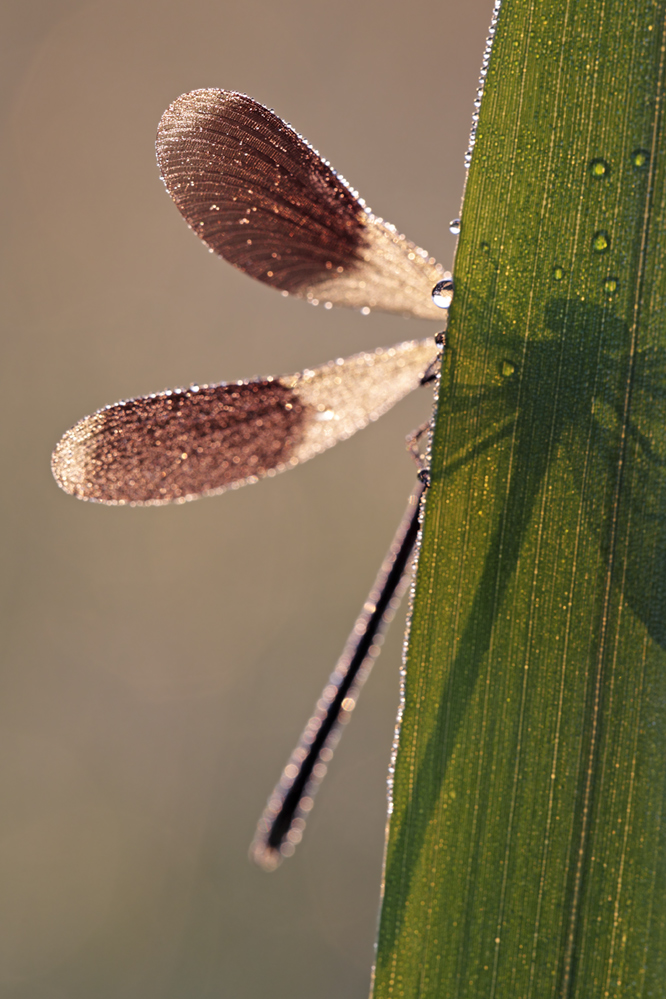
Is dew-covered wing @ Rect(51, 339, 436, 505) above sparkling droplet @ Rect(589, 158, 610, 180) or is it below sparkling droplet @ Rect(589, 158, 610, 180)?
below

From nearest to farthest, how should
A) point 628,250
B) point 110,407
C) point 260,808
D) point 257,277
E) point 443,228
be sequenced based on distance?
1. point 628,250
2. point 110,407
3. point 257,277
4. point 260,808
5. point 443,228

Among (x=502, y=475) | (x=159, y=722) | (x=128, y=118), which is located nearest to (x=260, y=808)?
(x=159, y=722)

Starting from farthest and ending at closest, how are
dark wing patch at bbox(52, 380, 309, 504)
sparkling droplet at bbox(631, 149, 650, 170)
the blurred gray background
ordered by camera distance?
the blurred gray background, dark wing patch at bbox(52, 380, 309, 504), sparkling droplet at bbox(631, 149, 650, 170)

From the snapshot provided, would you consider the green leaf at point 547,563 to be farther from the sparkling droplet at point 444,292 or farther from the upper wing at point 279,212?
the upper wing at point 279,212

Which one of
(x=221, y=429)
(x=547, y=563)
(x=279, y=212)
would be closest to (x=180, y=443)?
(x=221, y=429)

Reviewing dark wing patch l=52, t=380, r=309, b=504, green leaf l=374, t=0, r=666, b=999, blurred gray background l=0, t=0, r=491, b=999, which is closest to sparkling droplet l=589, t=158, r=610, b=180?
green leaf l=374, t=0, r=666, b=999

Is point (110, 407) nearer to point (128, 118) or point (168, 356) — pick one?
point (168, 356)

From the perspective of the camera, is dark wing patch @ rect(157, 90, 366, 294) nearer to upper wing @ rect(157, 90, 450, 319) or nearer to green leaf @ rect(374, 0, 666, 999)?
upper wing @ rect(157, 90, 450, 319)
